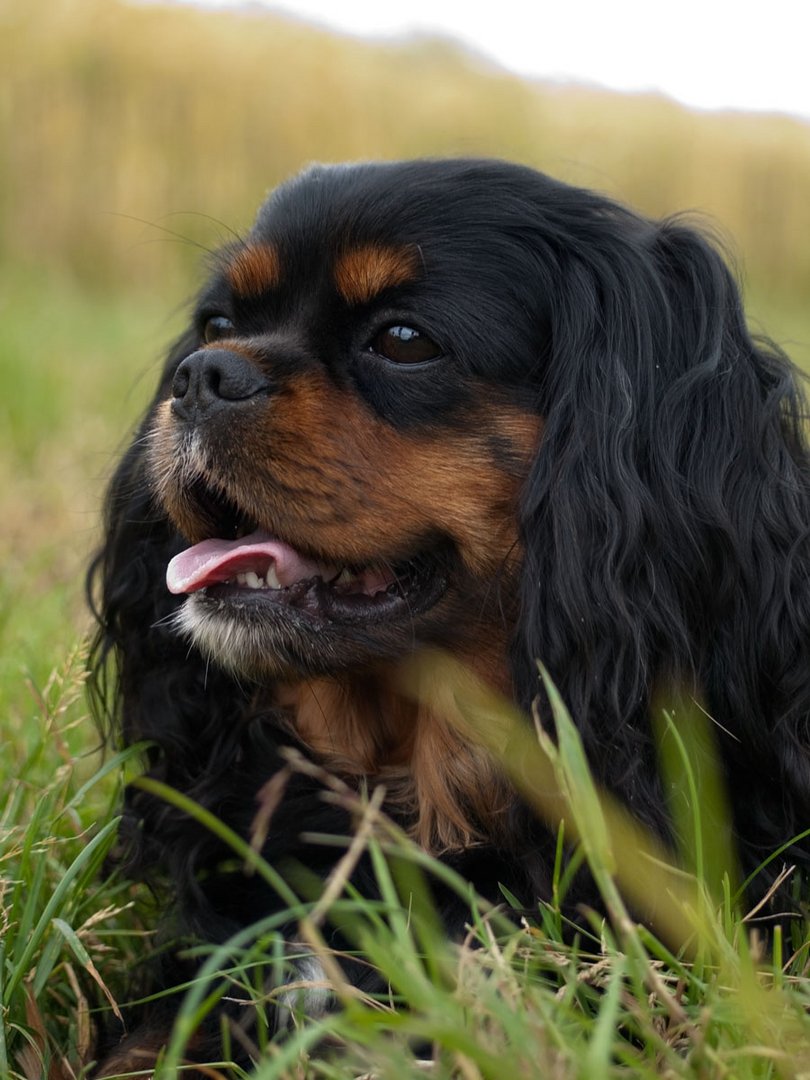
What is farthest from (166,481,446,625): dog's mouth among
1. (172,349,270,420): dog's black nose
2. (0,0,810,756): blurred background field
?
(0,0,810,756): blurred background field

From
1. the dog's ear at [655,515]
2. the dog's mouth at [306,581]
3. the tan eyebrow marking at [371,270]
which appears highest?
the tan eyebrow marking at [371,270]

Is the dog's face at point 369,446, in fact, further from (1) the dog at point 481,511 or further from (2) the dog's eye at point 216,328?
(2) the dog's eye at point 216,328

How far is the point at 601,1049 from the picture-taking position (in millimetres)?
1109

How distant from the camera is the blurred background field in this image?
12.4 meters

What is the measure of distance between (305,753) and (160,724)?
36 cm

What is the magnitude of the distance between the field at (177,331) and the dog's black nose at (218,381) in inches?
21.1

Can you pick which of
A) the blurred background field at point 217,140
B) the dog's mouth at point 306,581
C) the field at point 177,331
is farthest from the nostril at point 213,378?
the blurred background field at point 217,140

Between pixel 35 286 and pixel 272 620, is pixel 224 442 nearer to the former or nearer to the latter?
pixel 272 620

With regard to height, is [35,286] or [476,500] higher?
[476,500]

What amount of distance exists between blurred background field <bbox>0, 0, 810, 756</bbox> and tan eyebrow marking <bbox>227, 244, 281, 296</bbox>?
5517 millimetres

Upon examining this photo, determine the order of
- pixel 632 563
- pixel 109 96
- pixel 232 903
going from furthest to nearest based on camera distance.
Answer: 1. pixel 109 96
2. pixel 232 903
3. pixel 632 563

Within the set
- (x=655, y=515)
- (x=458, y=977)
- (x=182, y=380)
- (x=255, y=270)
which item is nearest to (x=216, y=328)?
(x=255, y=270)

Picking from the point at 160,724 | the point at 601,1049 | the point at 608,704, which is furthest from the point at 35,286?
the point at 601,1049

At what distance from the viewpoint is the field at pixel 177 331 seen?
1343 mm
